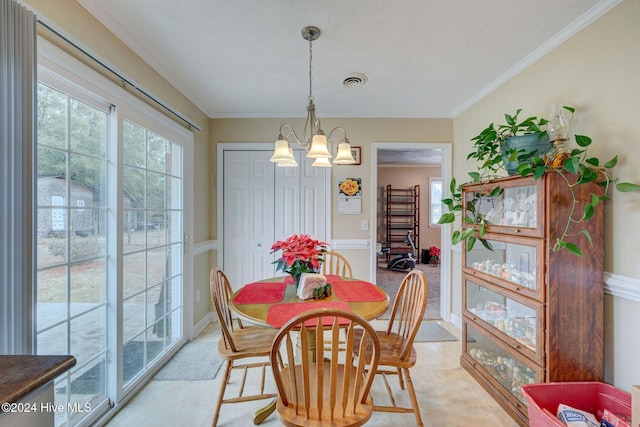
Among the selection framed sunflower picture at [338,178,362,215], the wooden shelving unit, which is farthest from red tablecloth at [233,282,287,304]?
the wooden shelving unit

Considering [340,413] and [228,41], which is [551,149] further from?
[228,41]

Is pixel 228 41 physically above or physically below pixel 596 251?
above

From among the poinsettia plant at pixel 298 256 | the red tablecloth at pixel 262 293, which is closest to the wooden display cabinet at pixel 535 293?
the poinsettia plant at pixel 298 256

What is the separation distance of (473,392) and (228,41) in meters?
3.03

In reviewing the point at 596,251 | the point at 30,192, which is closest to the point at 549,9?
the point at 596,251

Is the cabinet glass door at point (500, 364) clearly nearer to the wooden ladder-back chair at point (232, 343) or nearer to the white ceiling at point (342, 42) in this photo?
the wooden ladder-back chair at point (232, 343)

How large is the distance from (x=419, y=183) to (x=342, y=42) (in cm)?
586

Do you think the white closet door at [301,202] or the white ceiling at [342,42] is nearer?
the white ceiling at [342,42]

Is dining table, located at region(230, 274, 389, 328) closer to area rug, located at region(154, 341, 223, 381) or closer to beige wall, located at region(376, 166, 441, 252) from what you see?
area rug, located at region(154, 341, 223, 381)

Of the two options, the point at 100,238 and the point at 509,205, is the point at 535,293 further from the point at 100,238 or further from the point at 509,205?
the point at 100,238

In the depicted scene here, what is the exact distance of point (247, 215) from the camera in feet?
10.8

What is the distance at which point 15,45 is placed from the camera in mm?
1077

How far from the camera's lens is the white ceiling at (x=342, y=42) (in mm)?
1559

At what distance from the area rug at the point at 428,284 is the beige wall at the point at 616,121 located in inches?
77.8
